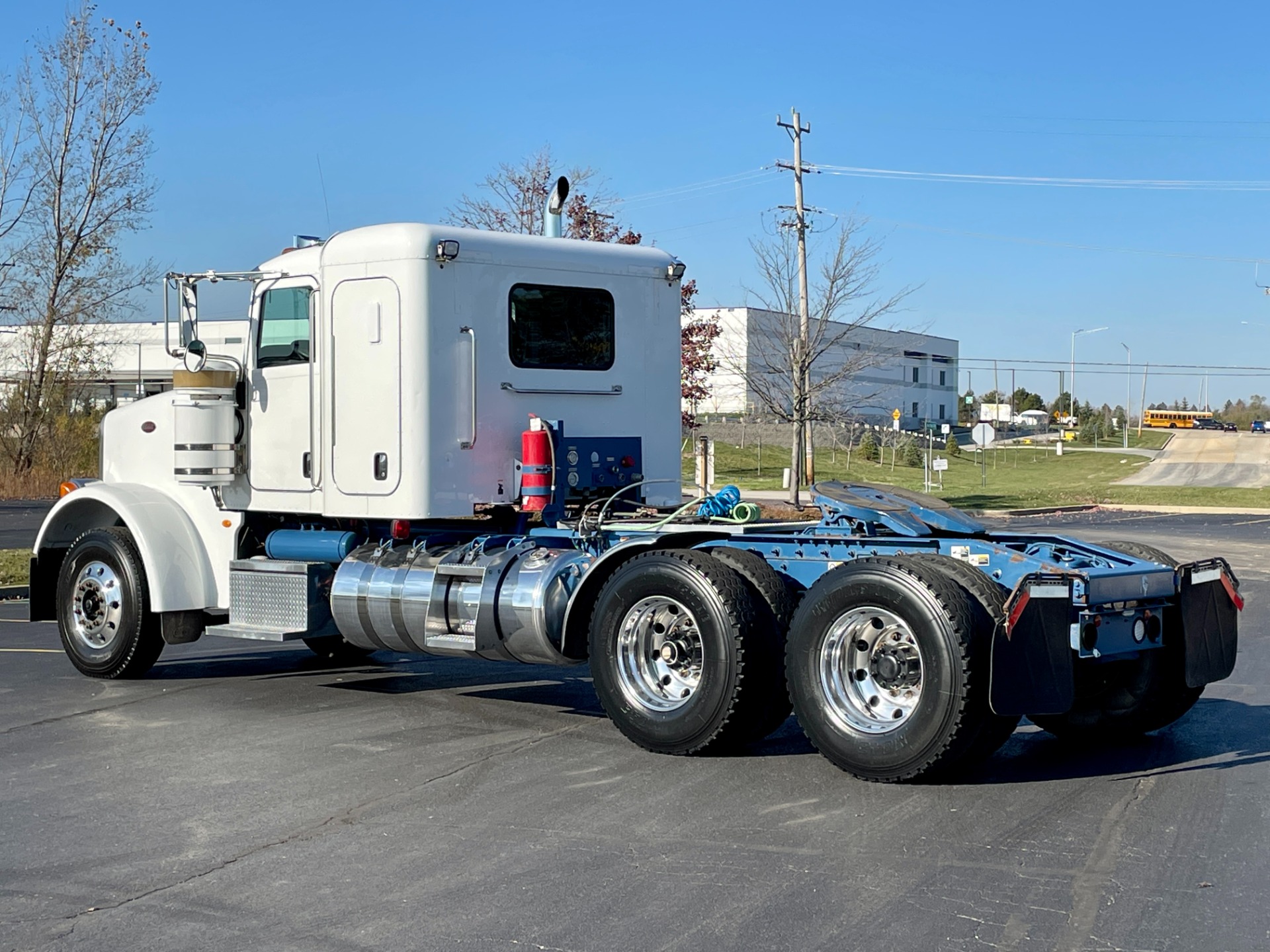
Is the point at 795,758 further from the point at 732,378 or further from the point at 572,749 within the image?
the point at 732,378

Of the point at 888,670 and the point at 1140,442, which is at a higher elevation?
the point at 1140,442

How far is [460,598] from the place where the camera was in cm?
905

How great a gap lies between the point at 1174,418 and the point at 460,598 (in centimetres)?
15898

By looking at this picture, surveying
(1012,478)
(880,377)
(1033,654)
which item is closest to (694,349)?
(1033,654)

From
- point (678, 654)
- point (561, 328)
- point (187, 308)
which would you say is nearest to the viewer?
point (678, 654)

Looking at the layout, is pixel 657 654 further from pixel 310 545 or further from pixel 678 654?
pixel 310 545

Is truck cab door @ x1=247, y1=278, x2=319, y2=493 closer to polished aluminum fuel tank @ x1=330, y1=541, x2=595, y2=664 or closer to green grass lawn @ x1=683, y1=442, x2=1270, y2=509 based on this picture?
polished aluminum fuel tank @ x1=330, y1=541, x2=595, y2=664

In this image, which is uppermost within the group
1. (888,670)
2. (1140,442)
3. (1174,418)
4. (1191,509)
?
(1174,418)

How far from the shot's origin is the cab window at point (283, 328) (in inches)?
397

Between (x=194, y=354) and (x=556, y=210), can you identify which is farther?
(x=556, y=210)

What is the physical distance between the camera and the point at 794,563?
7906 millimetres

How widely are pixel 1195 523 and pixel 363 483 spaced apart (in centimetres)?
2754

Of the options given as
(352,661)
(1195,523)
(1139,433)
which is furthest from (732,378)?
(352,661)

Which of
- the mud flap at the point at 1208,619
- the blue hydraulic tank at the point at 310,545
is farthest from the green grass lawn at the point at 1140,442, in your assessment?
the mud flap at the point at 1208,619
